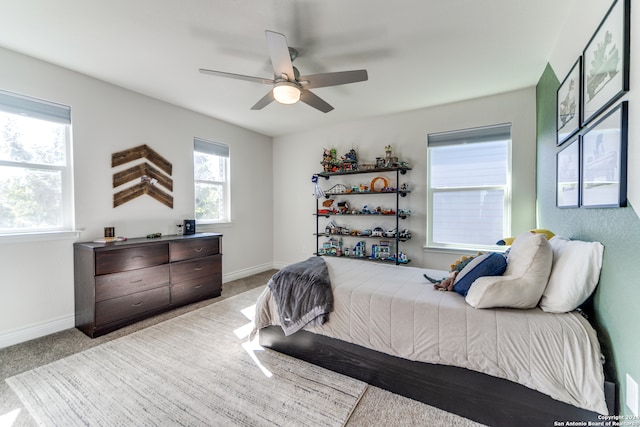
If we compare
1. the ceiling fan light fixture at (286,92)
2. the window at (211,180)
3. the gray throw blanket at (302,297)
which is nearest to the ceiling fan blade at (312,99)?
the ceiling fan light fixture at (286,92)

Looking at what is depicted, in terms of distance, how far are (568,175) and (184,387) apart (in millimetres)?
3116

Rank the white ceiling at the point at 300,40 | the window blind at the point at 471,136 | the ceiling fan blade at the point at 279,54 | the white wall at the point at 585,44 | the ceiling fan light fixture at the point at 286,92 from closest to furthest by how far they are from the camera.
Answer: the white wall at the point at 585,44 → the ceiling fan blade at the point at 279,54 → the white ceiling at the point at 300,40 → the ceiling fan light fixture at the point at 286,92 → the window blind at the point at 471,136

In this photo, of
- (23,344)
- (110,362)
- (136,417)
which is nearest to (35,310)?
(23,344)

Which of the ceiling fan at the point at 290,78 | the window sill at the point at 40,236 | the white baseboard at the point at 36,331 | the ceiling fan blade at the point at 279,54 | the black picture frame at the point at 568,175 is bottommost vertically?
the white baseboard at the point at 36,331

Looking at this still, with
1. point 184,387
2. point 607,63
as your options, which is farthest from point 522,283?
point 184,387

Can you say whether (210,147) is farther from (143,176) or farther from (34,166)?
(34,166)

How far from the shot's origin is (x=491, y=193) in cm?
344

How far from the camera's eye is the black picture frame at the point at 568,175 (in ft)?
5.77

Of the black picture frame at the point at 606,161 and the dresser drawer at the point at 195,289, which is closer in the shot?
the black picture frame at the point at 606,161

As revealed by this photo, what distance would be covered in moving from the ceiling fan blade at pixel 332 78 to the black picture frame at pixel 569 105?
1.42m

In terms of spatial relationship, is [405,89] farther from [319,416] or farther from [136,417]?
[136,417]

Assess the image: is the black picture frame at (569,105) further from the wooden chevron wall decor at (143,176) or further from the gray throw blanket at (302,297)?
the wooden chevron wall decor at (143,176)

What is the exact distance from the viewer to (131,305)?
273 centimetres

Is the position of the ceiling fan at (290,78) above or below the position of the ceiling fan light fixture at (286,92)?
above
